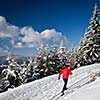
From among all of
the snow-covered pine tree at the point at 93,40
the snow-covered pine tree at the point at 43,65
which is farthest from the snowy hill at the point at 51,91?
the snow-covered pine tree at the point at 43,65

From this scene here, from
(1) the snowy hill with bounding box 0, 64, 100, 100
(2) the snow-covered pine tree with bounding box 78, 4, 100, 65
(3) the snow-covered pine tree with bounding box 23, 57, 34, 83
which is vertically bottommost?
(1) the snowy hill with bounding box 0, 64, 100, 100

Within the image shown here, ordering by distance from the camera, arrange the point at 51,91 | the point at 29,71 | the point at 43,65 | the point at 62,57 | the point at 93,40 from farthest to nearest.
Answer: the point at 62,57, the point at 29,71, the point at 43,65, the point at 93,40, the point at 51,91

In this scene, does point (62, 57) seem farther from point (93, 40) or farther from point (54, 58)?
point (93, 40)

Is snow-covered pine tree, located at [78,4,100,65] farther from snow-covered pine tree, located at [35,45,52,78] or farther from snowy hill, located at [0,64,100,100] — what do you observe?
snowy hill, located at [0,64,100,100]

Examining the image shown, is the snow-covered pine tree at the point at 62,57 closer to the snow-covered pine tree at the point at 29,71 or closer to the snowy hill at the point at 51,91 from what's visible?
the snow-covered pine tree at the point at 29,71

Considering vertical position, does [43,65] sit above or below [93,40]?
below

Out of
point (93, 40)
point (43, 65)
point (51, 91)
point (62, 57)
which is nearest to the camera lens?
point (51, 91)

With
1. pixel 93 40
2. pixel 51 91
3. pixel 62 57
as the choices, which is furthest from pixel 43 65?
pixel 51 91

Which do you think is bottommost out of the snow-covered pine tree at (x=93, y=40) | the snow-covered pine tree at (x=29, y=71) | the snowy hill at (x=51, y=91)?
the snowy hill at (x=51, y=91)

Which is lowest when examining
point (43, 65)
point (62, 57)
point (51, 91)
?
point (51, 91)

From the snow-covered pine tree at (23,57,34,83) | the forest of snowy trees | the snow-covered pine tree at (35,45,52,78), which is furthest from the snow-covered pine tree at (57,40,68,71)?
the snow-covered pine tree at (23,57,34,83)

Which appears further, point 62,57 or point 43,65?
point 62,57

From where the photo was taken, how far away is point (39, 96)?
1953cm

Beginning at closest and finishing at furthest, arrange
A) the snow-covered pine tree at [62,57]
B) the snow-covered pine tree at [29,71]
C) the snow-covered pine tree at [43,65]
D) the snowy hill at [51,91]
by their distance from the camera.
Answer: the snowy hill at [51,91] < the snow-covered pine tree at [29,71] < the snow-covered pine tree at [43,65] < the snow-covered pine tree at [62,57]
